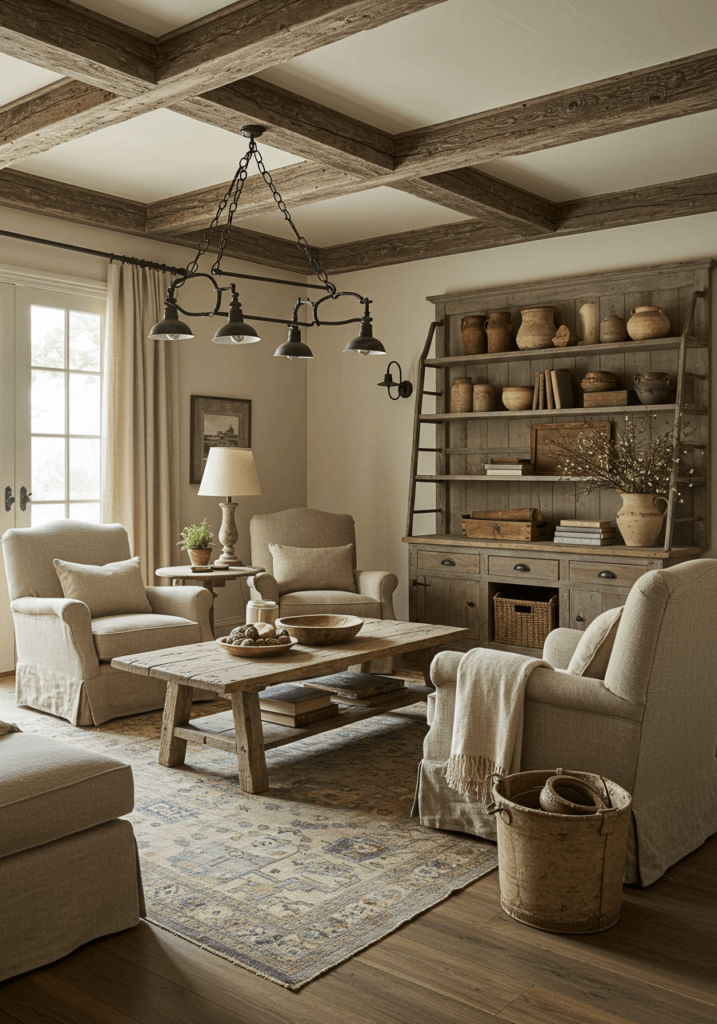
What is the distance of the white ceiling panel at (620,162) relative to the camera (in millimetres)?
4434

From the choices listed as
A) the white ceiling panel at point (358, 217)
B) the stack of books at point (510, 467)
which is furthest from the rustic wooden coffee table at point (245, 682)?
the white ceiling panel at point (358, 217)

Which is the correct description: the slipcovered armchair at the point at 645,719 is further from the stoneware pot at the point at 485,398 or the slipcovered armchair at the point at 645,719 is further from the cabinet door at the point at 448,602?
the stoneware pot at the point at 485,398

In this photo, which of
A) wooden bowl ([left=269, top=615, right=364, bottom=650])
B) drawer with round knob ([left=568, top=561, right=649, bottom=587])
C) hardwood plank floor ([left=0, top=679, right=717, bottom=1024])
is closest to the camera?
hardwood plank floor ([left=0, top=679, right=717, bottom=1024])

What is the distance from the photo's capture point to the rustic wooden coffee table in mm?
3447

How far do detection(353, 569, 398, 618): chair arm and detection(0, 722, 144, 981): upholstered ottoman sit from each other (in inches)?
127

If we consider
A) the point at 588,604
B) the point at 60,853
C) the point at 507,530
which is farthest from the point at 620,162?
the point at 60,853

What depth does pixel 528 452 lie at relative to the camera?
606 centimetres

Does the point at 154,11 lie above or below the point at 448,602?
above

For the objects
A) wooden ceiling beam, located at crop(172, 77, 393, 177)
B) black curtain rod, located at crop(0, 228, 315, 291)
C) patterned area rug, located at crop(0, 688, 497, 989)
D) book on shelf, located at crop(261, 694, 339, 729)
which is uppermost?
wooden ceiling beam, located at crop(172, 77, 393, 177)

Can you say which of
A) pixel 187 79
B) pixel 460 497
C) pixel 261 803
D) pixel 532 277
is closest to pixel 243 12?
pixel 187 79

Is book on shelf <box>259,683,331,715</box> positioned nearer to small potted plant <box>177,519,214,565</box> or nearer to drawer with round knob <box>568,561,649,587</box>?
small potted plant <box>177,519,214,565</box>

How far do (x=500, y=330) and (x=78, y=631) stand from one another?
10.7 ft

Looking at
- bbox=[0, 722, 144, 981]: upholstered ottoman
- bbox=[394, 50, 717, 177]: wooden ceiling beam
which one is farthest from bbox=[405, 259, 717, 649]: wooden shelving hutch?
bbox=[0, 722, 144, 981]: upholstered ottoman

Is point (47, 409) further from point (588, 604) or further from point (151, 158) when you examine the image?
point (588, 604)
